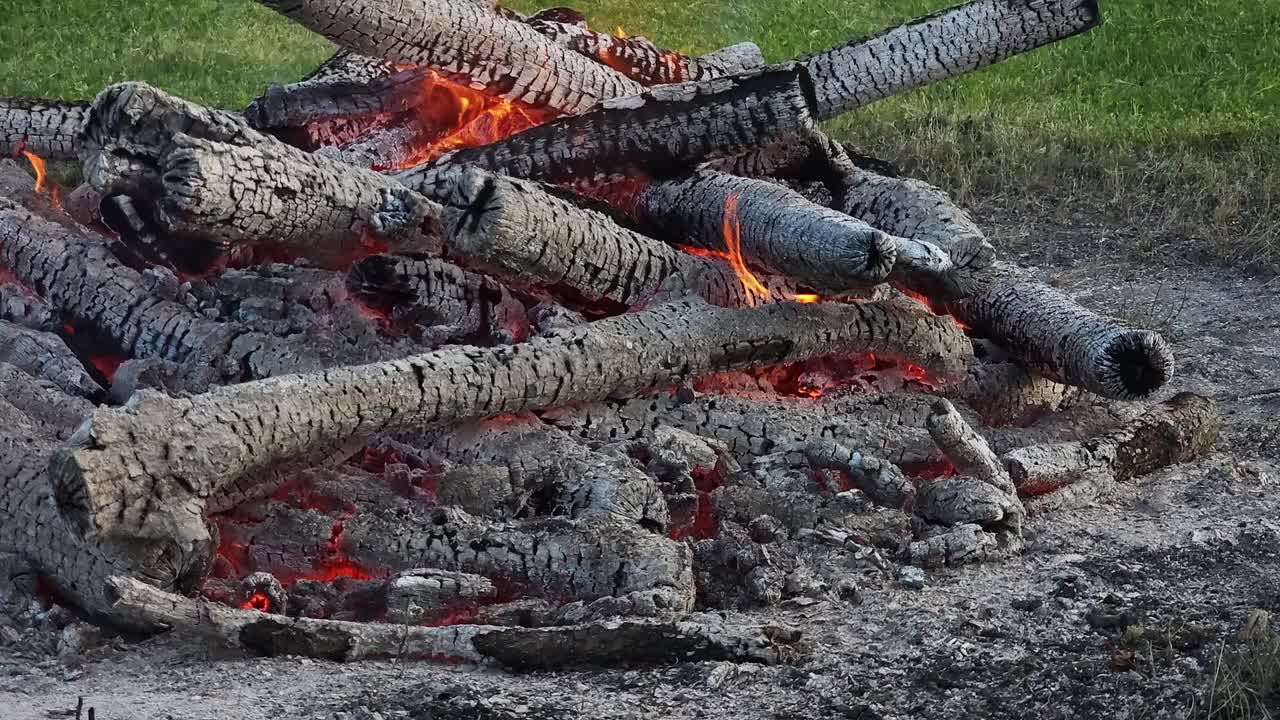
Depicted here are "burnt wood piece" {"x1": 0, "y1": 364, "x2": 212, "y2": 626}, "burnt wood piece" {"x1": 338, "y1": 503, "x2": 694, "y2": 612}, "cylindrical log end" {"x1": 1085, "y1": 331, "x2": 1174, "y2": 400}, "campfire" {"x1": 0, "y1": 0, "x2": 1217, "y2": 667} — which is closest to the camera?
"burnt wood piece" {"x1": 0, "y1": 364, "x2": 212, "y2": 626}

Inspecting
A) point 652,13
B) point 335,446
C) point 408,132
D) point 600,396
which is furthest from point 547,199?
point 652,13

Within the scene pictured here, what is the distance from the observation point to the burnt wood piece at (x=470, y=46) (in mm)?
4469

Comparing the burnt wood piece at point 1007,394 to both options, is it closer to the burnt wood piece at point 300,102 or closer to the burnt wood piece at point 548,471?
the burnt wood piece at point 548,471

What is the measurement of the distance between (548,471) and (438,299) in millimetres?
686

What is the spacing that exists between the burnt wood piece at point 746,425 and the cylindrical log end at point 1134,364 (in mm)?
597

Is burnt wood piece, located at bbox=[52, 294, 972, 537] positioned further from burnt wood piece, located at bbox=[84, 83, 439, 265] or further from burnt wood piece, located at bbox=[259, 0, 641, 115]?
burnt wood piece, located at bbox=[259, 0, 641, 115]

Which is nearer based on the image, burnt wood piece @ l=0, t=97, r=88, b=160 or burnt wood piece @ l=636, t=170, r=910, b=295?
burnt wood piece @ l=636, t=170, r=910, b=295

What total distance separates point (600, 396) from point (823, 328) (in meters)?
0.74

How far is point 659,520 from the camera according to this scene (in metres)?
4.02

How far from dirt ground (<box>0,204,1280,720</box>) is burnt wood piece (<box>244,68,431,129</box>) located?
8.06 feet

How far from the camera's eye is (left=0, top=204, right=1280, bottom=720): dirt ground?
10.3ft

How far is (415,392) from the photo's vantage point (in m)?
3.91

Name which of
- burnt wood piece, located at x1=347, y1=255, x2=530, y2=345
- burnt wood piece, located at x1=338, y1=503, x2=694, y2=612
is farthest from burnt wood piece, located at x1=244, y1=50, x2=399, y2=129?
burnt wood piece, located at x1=338, y1=503, x2=694, y2=612

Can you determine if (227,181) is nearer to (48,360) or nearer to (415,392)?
(415,392)
